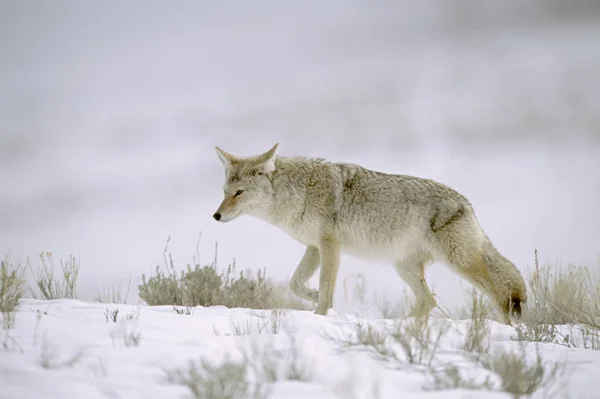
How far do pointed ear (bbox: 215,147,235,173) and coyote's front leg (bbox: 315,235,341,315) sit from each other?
1723 mm

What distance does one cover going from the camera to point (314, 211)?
714 centimetres

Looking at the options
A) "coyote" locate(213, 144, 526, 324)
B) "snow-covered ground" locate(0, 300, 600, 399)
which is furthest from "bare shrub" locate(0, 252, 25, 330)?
"coyote" locate(213, 144, 526, 324)

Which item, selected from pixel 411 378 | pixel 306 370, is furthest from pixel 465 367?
pixel 306 370

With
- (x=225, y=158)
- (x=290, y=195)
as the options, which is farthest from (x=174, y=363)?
(x=225, y=158)

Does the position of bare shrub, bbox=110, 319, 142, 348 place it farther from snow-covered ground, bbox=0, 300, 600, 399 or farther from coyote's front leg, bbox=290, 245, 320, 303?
coyote's front leg, bbox=290, 245, 320, 303

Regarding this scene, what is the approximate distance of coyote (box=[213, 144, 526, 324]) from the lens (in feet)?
21.9

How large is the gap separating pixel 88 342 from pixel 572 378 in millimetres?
3011

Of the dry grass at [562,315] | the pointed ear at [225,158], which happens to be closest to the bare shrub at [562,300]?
the dry grass at [562,315]

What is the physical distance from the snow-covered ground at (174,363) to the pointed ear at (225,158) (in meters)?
3.33

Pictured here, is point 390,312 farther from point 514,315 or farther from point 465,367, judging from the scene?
point 465,367

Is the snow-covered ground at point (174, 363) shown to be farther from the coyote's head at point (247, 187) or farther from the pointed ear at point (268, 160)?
the pointed ear at point (268, 160)

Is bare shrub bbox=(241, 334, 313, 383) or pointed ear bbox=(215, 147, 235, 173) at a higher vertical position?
pointed ear bbox=(215, 147, 235, 173)

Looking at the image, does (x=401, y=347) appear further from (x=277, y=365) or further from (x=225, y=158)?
(x=225, y=158)

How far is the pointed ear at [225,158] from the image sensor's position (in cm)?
759
